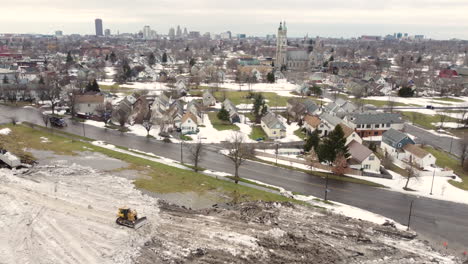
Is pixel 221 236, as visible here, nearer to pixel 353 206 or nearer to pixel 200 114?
pixel 353 206

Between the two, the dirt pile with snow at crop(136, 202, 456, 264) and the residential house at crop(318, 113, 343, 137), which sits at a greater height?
the residential house at crop(318, 113, 343, 137)

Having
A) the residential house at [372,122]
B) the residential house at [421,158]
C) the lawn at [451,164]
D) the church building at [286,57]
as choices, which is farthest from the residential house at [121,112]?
the church building at [286,57]

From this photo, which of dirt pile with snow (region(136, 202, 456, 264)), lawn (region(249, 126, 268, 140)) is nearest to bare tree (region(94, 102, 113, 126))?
lawn (region(249, 126, 268, 140))

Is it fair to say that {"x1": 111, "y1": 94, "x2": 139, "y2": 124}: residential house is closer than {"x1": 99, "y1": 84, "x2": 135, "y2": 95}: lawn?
Yes

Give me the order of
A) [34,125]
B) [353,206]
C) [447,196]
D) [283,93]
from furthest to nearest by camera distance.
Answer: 1. [283,93]
2. [34,125]
3. [447,196]
4. [353,206]

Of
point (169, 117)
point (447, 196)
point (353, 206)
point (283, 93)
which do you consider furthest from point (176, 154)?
point (283, 93)

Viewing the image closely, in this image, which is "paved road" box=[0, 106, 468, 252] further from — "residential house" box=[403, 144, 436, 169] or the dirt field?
"residential house" box=[403, 144, 436, 169]

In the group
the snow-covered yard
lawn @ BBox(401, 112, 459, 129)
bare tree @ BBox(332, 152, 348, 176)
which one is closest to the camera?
the snow-covered yard
